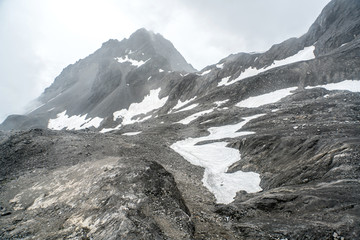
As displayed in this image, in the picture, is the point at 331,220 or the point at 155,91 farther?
the point at 155,91

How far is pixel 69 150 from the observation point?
83.0ft

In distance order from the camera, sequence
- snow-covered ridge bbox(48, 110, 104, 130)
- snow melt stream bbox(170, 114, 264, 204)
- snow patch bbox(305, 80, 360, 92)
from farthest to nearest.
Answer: snow-covered ridge bbox(48, 110, 104, 130) < snow patch bbox(305, 80, 360, 92) < snow melt stream bbox(170, 114, 264, 204)

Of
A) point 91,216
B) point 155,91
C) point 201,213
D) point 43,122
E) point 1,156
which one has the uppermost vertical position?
point 43,122

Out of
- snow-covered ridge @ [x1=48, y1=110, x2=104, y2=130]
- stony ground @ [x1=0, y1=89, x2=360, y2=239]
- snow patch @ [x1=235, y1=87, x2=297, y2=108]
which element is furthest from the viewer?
snow-covered ridge @ [x1=48, y1=110, x2=104, y2=130]

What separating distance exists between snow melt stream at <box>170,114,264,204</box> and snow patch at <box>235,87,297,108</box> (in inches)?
475

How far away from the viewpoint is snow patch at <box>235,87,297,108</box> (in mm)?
46094

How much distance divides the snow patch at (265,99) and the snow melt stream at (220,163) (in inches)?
475

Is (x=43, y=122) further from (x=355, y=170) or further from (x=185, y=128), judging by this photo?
(x=355, y=170)

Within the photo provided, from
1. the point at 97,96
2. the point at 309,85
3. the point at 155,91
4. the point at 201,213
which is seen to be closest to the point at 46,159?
the point at 201,213

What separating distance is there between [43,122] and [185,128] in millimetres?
116876

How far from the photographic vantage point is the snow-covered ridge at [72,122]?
94875mm

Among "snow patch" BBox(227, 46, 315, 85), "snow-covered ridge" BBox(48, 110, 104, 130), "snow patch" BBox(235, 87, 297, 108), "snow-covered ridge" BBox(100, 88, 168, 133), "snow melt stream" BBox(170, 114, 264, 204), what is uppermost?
"snow-covered ridge" BBox(48, 110, 104, 130)

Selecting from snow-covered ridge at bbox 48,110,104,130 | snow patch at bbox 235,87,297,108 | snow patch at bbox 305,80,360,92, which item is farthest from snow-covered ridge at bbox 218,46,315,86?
snow-covered ridge at bbox 48,110,104,130

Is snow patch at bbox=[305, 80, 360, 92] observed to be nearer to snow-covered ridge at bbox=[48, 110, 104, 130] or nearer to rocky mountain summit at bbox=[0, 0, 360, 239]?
rocky mountain summit at bbox=[0, 0, 360, 239]
